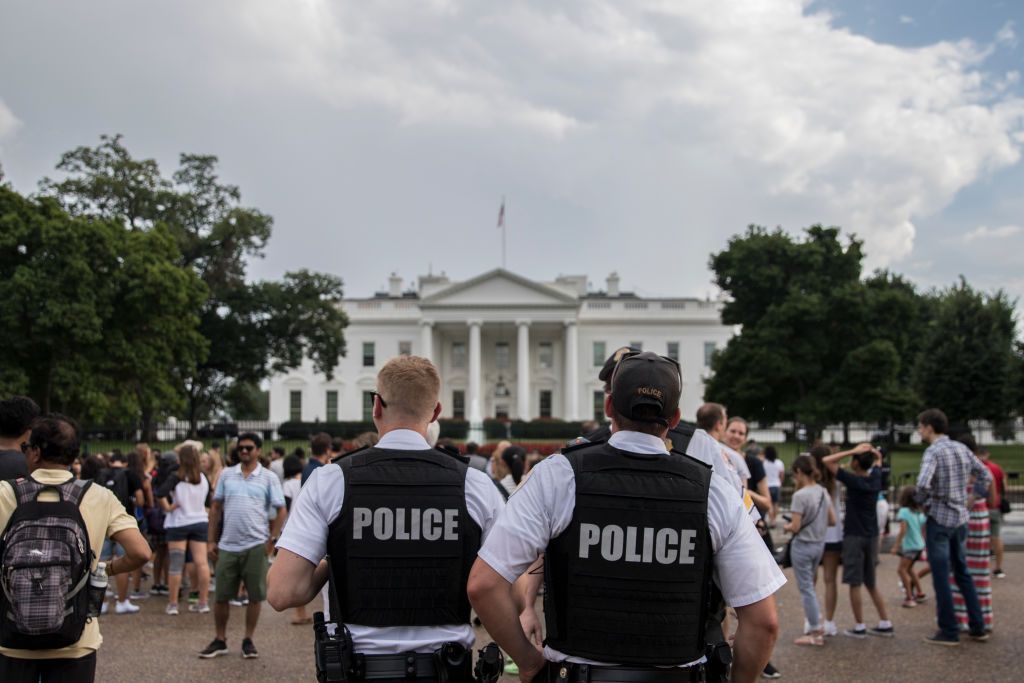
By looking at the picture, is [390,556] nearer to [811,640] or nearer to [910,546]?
[811,640]

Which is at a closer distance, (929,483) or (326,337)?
(929,483)

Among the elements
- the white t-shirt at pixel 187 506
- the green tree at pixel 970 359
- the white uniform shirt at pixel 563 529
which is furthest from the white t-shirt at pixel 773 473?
the green tree at pixel 970 359

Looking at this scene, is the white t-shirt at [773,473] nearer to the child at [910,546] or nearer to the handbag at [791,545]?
the child at [910,546]

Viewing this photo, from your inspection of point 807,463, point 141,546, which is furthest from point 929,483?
point 141,546

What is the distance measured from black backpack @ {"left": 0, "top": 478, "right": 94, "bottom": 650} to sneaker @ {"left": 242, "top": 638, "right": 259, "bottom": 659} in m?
4.35

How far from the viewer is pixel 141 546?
13.7 feet

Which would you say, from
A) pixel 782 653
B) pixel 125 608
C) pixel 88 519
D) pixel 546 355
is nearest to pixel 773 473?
pixel 782 653

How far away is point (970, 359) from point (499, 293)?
3776 cm

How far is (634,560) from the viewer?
9.59ft

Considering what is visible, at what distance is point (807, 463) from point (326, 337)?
1813 inches

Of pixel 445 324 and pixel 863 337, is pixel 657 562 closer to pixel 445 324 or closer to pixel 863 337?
pixel 863 337

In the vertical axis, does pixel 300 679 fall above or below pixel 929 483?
below

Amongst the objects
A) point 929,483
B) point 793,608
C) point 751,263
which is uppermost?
point 751,263

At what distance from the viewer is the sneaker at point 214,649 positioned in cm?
789
